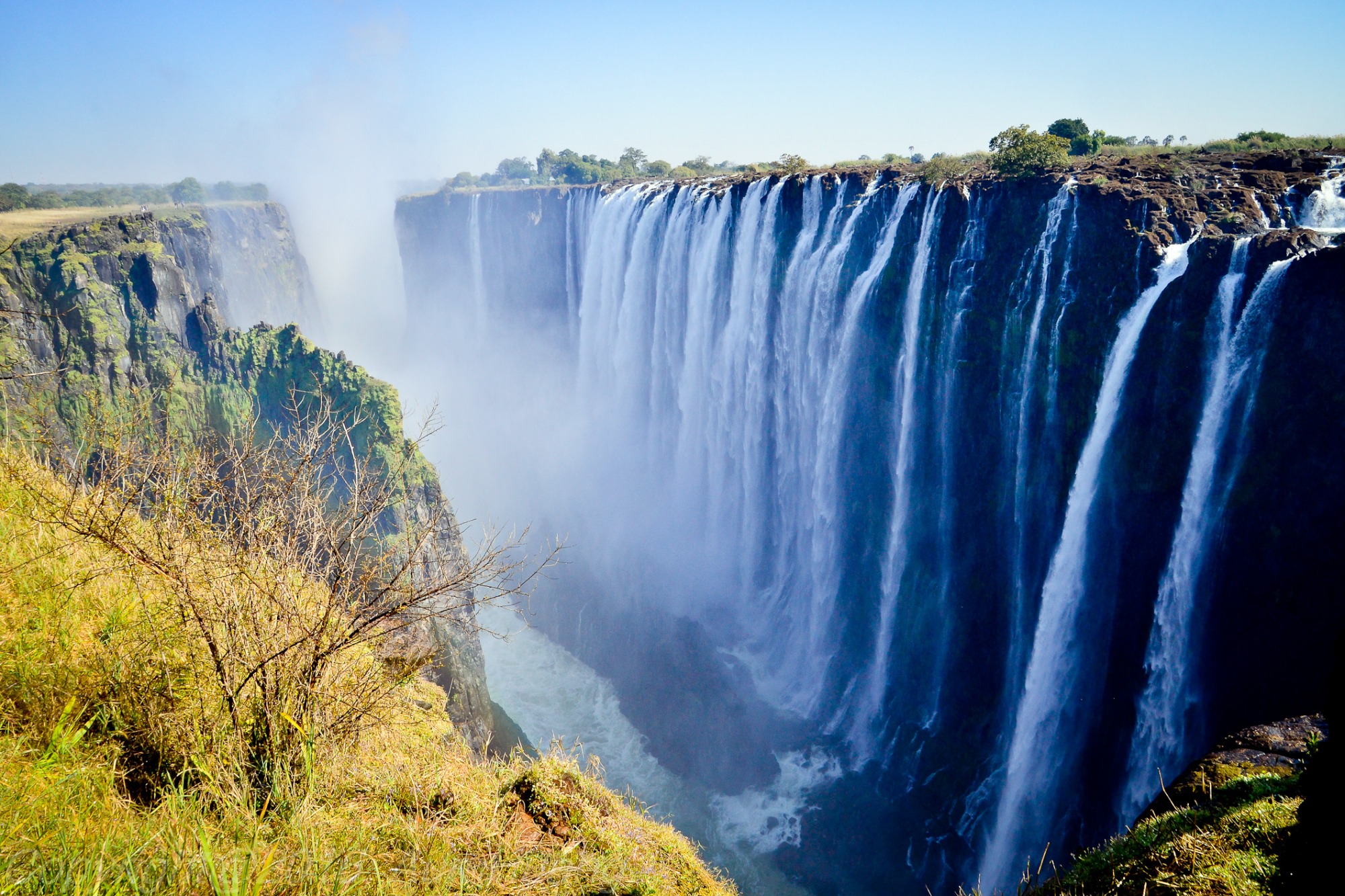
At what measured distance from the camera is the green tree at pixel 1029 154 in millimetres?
12883

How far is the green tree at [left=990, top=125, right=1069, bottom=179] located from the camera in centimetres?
1288

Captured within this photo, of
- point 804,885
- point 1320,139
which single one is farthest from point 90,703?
point 1320,139

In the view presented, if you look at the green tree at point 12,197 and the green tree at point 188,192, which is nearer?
the green tree at point 12,197

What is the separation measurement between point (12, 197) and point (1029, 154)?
46.0 m

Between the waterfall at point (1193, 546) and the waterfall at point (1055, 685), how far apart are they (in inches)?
44.7

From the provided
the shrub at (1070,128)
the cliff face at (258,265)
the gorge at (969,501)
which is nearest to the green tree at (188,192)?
the cliff face at (258,265)

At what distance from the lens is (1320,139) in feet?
42.5

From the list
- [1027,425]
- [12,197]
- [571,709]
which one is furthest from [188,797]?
[12,197]

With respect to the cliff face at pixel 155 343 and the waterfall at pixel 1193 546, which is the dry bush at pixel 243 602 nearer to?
the waterfall at pixel 1193 546

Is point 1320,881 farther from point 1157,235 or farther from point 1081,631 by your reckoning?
point 1157,235

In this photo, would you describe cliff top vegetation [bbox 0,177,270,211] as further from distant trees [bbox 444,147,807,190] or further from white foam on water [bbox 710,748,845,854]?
white foam on water [bbox 710,748,845,854]

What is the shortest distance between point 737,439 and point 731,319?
156 inches

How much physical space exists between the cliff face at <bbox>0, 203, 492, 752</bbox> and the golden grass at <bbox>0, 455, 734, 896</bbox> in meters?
15.4

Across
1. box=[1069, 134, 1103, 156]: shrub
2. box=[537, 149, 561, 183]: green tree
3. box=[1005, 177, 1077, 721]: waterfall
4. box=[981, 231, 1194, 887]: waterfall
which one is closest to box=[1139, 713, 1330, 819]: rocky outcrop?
box=[981, 231, 1194, 887]: waterfall
